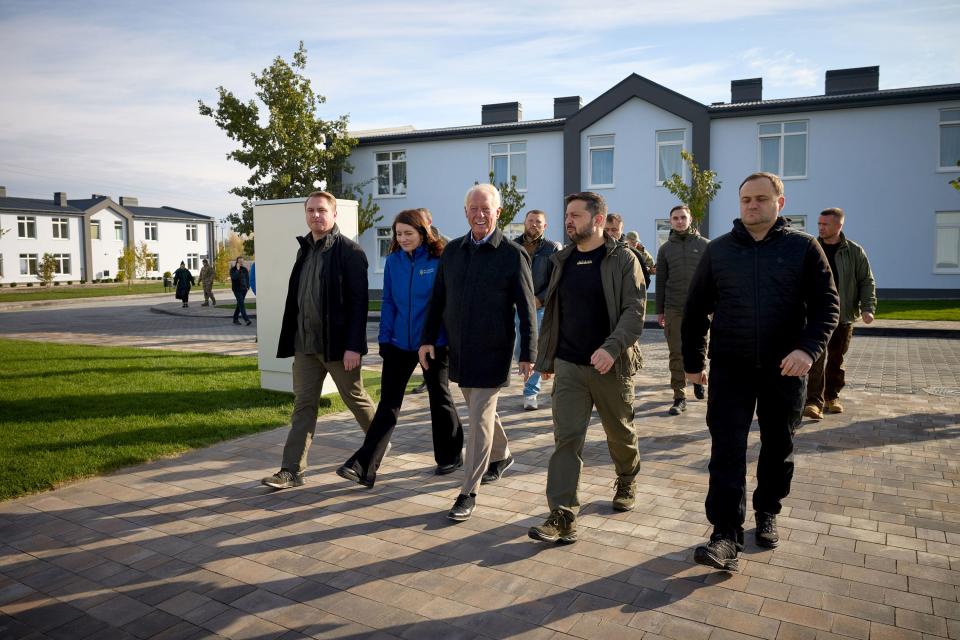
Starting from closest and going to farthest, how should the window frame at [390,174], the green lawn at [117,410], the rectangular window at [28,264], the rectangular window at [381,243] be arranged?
the green lawn at [117,410] < the window frame at [390,174] < the rectangular window at [381,243] < the rectangular window at [28,264]

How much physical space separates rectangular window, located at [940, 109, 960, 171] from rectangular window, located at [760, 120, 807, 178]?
4307mm

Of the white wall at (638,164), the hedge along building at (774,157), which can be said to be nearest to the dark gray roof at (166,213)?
the hedge along building at (774,157)

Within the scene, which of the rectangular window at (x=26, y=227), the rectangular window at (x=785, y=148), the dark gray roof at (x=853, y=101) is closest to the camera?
the dark gray roof at (x=853, y=101)

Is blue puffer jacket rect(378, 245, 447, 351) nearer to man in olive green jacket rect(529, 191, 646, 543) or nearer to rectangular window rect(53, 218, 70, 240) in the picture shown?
man in olive green jacket rect(529, 191, 646, 543)

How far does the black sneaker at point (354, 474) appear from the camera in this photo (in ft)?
16.5

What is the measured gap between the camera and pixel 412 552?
4.04 meters

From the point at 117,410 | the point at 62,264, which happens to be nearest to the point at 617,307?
the point at 117,410

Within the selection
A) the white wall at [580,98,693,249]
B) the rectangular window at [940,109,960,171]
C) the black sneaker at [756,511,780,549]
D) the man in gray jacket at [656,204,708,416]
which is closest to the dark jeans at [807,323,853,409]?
the man in gray jacket at [656,204,708,416]

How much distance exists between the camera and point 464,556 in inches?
156

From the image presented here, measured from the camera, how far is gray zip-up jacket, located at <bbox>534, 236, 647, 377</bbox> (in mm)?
4148

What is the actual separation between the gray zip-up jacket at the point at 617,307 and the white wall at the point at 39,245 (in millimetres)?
64058

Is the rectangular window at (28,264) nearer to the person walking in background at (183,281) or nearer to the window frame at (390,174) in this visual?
the person walking in background at (183,281)

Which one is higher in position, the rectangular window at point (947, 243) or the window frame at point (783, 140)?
the window frame at point (783, 140)

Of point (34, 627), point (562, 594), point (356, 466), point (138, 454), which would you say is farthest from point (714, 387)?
point (138, 454)
